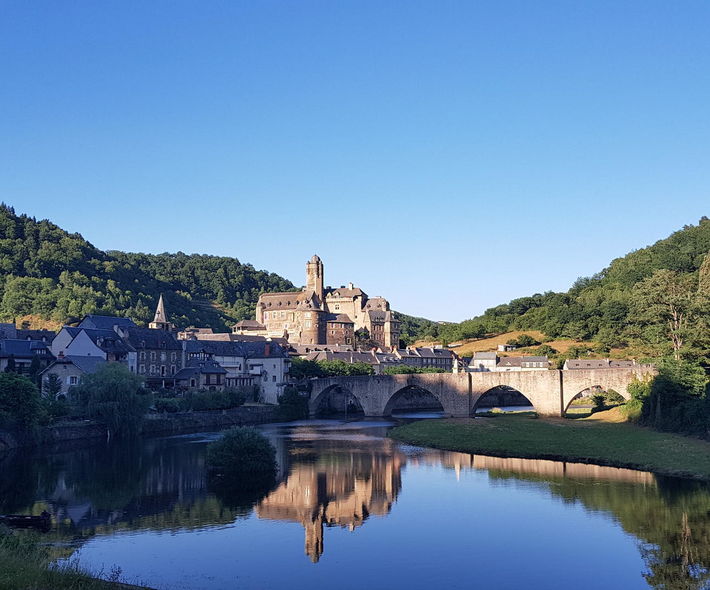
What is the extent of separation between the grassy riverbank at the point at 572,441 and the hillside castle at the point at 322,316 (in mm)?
78430

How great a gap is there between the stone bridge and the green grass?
50940 mm

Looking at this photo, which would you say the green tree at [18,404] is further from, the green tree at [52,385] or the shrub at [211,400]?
the shrub at [211,400]

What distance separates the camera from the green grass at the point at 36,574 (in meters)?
18.7

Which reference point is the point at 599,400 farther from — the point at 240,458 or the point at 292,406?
the point at 240,458

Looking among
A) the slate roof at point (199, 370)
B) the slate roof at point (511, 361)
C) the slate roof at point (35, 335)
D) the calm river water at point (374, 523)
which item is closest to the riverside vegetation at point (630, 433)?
the calm river water at point (374, 523)

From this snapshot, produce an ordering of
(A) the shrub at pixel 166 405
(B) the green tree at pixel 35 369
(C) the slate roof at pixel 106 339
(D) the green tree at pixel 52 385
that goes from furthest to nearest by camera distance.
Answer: (C) the slate roof at pixel 106 339 → (A) the shrub at pixel 166 405 → (B) the green tree at pixel 35 369 → (D) the green tree at pixel 52 385

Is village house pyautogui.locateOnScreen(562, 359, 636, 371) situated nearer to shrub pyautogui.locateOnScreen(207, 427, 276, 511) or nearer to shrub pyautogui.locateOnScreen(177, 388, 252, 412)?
shrub pyautogui.locateOnScreen(177, 388, 252, 412)

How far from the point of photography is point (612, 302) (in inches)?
5162

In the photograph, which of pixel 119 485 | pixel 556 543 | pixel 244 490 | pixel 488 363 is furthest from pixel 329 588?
pixel 488 363

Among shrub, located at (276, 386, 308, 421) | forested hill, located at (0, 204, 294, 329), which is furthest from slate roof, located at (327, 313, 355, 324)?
shrub, located at (276, 386, 308, 421)

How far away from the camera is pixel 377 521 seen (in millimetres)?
33875

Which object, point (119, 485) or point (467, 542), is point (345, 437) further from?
point (467, 542)

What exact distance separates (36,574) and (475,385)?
2447 inches

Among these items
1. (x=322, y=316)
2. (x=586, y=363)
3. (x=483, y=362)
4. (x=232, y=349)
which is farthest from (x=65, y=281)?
(x=586, y=363)
